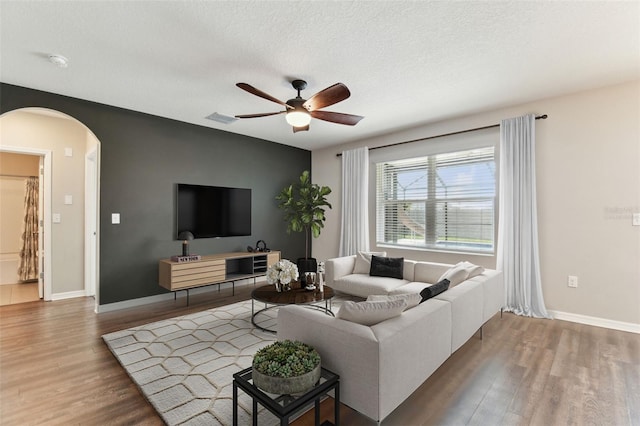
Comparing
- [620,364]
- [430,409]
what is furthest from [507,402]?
[620,364]

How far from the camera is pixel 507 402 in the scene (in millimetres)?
2010

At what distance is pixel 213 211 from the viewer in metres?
5.05

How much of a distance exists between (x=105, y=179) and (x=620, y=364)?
5.83 m

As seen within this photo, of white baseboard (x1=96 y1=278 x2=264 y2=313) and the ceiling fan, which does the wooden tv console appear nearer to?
white baseboard (x1=96 y1=278 x2=264 y2=313)

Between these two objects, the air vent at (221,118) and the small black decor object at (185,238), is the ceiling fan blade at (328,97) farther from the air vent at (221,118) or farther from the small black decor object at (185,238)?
the small black decor object at (185,238)

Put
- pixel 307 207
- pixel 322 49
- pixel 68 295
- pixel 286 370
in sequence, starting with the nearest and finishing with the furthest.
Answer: pixel 286 370
pixel 322 49
pixel 68 295
pixel 307 207

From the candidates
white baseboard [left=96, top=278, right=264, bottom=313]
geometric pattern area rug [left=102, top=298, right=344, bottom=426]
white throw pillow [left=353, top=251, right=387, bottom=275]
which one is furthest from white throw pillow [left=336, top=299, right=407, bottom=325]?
white baseboard [left=96, top=278, right=264, bottom=313]

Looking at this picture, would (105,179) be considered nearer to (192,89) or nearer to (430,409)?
(192,89)

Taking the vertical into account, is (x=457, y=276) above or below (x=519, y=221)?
below

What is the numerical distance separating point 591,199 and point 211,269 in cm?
493

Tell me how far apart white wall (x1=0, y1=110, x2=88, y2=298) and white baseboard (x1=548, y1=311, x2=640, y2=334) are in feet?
21.9

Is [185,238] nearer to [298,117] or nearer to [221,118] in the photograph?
[221,118]

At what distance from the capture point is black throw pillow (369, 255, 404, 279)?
4.20 metres

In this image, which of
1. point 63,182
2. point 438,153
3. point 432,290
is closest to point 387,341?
point 432,290
